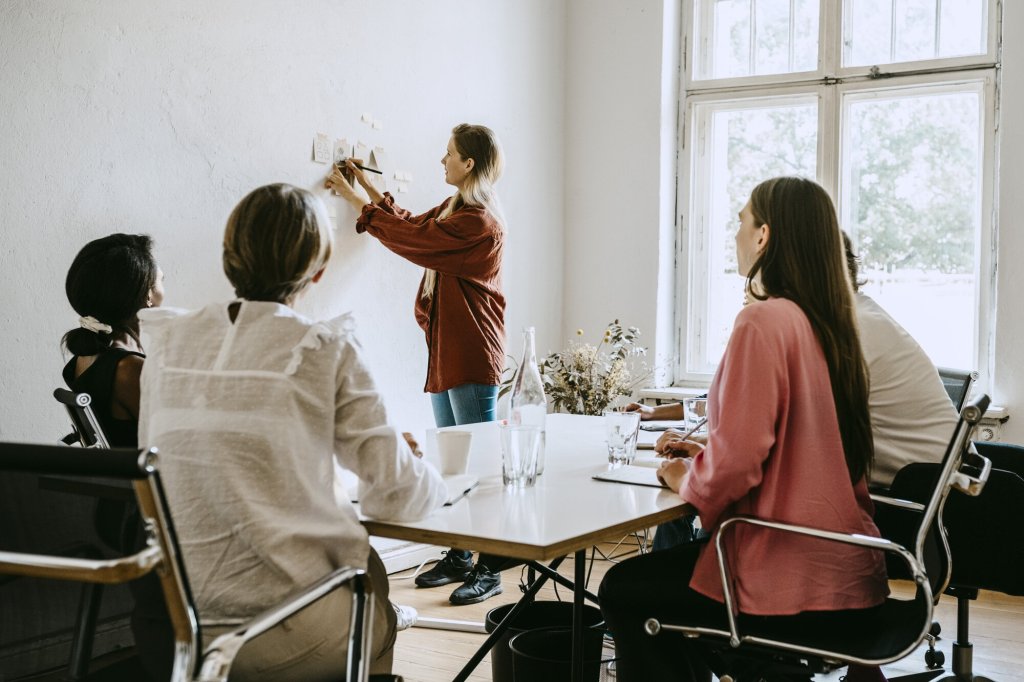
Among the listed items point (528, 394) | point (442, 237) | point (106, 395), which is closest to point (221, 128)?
point (442, 237)

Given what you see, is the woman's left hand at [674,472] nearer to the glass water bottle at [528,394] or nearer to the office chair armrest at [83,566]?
the glass water bottle at [528,394]

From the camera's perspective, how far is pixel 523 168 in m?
4.68

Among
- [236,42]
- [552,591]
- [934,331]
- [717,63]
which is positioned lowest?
[552,591]

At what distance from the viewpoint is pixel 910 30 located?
177 inches

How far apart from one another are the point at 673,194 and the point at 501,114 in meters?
1.07

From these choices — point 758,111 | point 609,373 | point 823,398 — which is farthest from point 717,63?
point 823,398

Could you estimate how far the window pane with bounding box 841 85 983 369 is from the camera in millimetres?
4410

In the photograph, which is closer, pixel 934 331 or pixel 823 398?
pixel 823 398

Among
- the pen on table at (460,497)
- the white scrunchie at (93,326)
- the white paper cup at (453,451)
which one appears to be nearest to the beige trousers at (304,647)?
the pen on table at (460,497)

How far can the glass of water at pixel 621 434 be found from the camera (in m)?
2.08

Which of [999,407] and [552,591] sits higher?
[999,407]

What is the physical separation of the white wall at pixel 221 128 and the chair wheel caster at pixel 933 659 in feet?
6.77

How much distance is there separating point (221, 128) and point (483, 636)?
1.86 metres

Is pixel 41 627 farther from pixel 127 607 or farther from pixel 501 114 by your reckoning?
pixel 501 114
